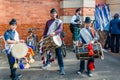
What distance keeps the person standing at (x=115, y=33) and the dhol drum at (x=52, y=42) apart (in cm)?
486

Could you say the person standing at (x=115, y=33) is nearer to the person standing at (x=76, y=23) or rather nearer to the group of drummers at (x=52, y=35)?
the person standing at (x=76, y=23)

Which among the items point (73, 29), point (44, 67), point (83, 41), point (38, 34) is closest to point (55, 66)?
point (44, 67)

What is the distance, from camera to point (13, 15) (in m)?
13.8

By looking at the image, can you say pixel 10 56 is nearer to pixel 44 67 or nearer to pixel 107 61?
pixel 44 67

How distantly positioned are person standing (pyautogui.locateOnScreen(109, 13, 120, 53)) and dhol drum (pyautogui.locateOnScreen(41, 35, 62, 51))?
4.86 m

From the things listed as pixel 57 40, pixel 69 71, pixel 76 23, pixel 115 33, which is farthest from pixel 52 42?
pixel 115 33

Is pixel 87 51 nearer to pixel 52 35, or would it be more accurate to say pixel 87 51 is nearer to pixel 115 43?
pixel 52 35

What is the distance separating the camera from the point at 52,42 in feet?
30.1

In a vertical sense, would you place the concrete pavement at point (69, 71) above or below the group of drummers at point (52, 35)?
below

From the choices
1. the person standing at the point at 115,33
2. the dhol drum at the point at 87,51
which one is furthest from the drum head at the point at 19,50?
the person standing at the point at 115,33

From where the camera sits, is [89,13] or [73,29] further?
[89,13]

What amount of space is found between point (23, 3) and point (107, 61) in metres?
4.92

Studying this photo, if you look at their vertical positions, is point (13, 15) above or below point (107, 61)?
above

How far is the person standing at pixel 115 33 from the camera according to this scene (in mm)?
13363
